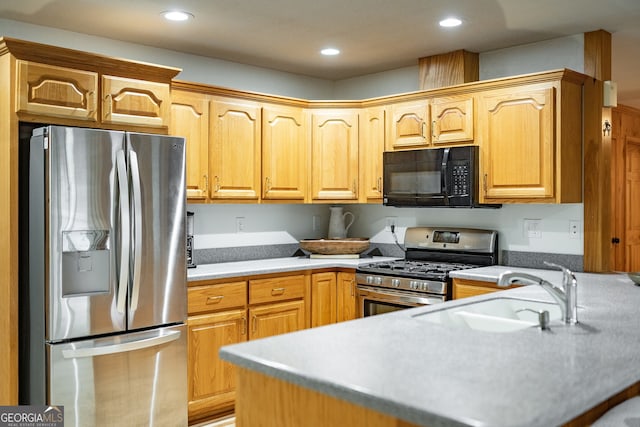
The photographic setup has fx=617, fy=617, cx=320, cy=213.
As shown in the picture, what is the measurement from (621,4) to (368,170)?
2030mm

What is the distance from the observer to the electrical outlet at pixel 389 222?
504cm

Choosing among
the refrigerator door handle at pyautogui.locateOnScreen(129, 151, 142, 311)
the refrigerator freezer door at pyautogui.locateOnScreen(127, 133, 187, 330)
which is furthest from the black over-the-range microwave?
the refrigerator door handle at pyautogui.locateOnScreen(129, 151, 142, 311)

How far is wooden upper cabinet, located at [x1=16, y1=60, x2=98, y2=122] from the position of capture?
9.91 ft

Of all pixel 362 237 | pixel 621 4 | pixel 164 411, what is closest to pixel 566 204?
pixel 621 4

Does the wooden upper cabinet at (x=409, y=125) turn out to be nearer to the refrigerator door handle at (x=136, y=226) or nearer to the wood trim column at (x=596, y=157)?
the wood trim column at (x=596, y=157)

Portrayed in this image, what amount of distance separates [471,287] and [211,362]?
1667 millimetres

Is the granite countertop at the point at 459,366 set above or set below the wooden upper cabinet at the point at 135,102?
below

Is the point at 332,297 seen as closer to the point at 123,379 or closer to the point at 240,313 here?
the point at 240,313

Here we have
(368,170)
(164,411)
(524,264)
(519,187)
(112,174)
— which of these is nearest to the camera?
(112,174)

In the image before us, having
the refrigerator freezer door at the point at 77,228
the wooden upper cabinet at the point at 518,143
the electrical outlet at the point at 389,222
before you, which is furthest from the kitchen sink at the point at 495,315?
the electrical outlet at the point at 389,222

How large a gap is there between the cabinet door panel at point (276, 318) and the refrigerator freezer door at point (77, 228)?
1.03 metres

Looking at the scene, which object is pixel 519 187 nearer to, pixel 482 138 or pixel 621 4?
pixel 482 138

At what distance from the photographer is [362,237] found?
524cm

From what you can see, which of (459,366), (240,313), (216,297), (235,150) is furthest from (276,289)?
(459,366)
